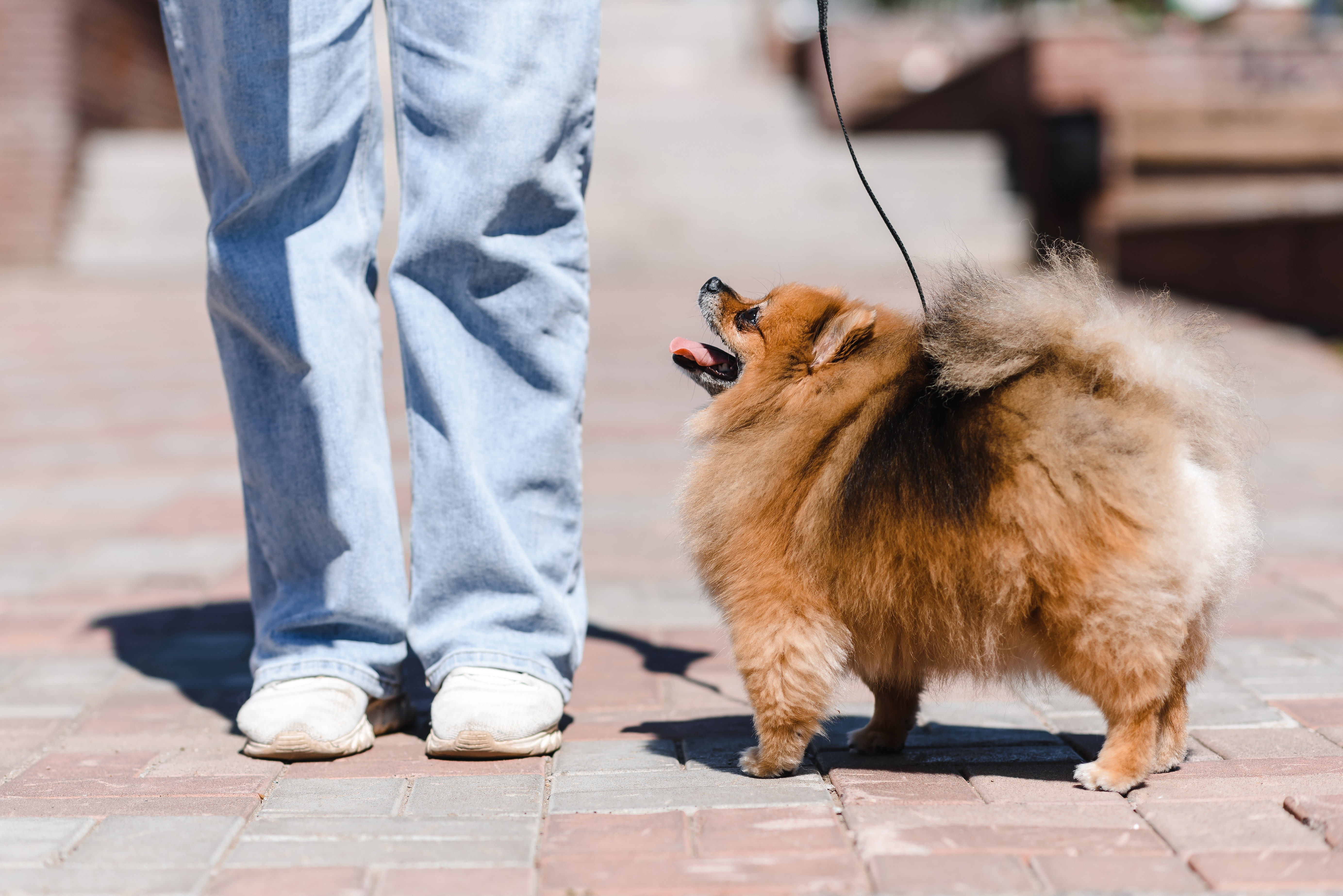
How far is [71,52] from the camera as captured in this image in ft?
42.1

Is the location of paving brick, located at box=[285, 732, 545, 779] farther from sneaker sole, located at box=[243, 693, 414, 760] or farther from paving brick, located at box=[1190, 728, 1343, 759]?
paving brick, located at box=[1190, 728, 1343, 759]

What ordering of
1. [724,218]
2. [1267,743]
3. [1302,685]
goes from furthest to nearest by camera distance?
[724,218], [1302,685], [1267,743]

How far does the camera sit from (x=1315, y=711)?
2.76m

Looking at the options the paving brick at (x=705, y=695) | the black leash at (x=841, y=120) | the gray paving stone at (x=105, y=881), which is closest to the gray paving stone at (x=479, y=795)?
the gray paving stone at (x=105, y=881)

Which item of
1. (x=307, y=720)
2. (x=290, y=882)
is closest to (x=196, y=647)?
(x=307, y=720)

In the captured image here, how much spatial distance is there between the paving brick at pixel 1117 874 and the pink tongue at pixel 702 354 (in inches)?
46.9

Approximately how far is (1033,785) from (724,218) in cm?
1085

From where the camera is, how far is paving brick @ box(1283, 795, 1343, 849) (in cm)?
201

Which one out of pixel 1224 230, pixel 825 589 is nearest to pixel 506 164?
pixel 825 589

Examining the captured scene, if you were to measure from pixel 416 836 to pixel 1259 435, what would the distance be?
1.71 meters

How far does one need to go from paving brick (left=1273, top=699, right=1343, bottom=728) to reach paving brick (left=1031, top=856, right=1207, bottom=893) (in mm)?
926

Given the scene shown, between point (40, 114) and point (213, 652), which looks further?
point (40, 114)

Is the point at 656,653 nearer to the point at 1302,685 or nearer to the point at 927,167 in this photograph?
the point at 1302,685

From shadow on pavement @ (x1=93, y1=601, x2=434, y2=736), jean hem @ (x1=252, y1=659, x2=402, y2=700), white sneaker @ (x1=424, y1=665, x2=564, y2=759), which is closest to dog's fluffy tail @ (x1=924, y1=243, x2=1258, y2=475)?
white sneaker @ (x1=424, y1=665, x2=564, y2=759)
